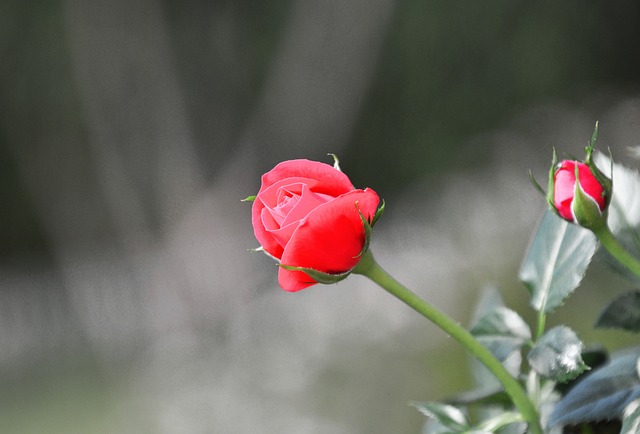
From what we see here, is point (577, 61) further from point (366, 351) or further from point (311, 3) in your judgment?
point (366, 351)

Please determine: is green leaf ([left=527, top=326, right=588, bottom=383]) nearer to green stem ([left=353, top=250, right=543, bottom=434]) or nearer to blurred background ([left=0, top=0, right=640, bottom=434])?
green stem ([left=353, top=250, right=543, bottom=434])

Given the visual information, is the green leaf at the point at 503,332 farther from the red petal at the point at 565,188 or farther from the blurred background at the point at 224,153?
the blurred background at the point at 224,153

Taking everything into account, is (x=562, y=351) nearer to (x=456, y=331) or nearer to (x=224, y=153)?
(x=456, y=331)

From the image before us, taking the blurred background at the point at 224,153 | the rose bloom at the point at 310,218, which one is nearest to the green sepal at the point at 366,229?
the rose bloom at the point at 310,218

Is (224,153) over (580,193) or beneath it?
beneath

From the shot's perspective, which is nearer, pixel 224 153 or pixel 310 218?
pixel 310 218

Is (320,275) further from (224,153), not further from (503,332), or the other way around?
(224,153)

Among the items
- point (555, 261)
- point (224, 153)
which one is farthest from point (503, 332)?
point (224, 153)
